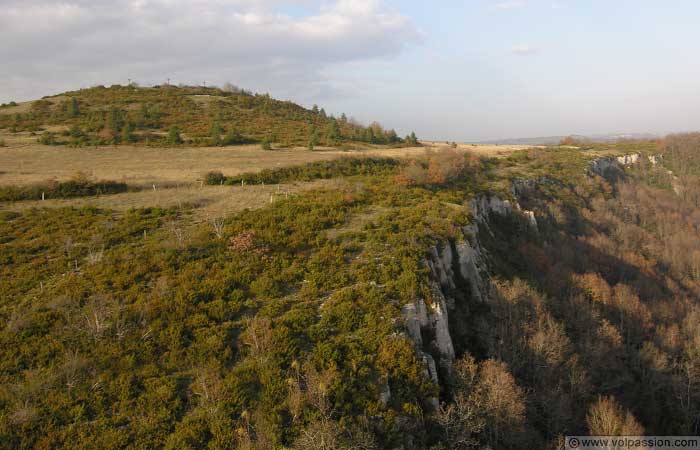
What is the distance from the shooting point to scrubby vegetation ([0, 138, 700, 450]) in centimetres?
1468

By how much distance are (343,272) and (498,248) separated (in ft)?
74.2

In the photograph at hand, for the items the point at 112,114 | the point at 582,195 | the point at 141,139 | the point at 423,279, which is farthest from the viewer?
the point at 582,195

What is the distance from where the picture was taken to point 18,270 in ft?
74.0

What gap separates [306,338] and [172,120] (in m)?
68.2

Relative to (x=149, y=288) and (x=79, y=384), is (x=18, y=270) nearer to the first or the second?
(x=149, y=288)

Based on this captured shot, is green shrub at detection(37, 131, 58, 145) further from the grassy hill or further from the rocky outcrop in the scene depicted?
the rocky outcrop

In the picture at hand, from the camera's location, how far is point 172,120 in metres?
73.3

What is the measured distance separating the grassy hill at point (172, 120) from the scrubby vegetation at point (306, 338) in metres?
29.3

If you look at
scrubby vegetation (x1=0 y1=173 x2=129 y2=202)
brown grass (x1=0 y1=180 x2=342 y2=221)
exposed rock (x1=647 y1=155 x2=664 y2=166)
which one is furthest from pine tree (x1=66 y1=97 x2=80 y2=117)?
exposed rock (x1=647 y1=155 x2=664 y2=166)

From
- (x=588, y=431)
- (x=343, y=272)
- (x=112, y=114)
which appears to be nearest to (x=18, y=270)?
(x=343, y=272)

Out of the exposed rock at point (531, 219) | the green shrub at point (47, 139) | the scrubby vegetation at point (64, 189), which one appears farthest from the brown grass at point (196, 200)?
the exposed rock at point (531, 219)

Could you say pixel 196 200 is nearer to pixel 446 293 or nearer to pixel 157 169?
pixel 157 169

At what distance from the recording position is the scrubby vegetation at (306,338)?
48.2 feet

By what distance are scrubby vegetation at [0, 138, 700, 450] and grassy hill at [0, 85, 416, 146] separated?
96.0 feet
